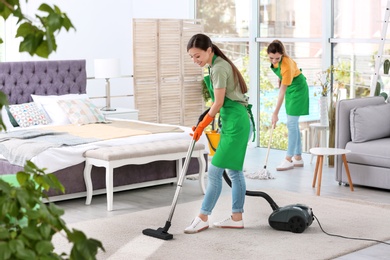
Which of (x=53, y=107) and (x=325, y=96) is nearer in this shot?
(x=53, y=107)

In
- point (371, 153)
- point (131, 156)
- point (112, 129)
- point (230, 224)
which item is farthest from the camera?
point (112, 129)

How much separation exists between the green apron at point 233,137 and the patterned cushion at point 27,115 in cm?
291

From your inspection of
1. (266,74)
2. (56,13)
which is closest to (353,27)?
(266,74)

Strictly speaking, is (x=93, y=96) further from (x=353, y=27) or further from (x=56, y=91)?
(x=353, y=27)

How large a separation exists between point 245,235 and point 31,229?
3.78 meters

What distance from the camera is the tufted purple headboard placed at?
24.2ft

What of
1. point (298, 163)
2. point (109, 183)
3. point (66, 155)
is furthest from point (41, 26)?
point (298, 163)

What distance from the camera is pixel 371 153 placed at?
6.21m

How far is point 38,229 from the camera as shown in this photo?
3.46ft

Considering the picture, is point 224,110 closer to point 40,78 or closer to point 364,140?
point 364,140

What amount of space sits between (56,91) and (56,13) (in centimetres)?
681

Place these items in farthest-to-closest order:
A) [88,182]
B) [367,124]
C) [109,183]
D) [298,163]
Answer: [298,163]
[367,124]
[88,182]
[109,183]

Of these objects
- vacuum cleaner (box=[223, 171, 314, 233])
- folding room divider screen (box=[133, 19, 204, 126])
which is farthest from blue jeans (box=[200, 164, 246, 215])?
folding room divider screen (box=[133, 19, 204, 126])

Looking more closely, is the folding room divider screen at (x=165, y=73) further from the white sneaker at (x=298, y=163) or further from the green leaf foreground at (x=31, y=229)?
the green leaf foreground at (x=31, y=229)
